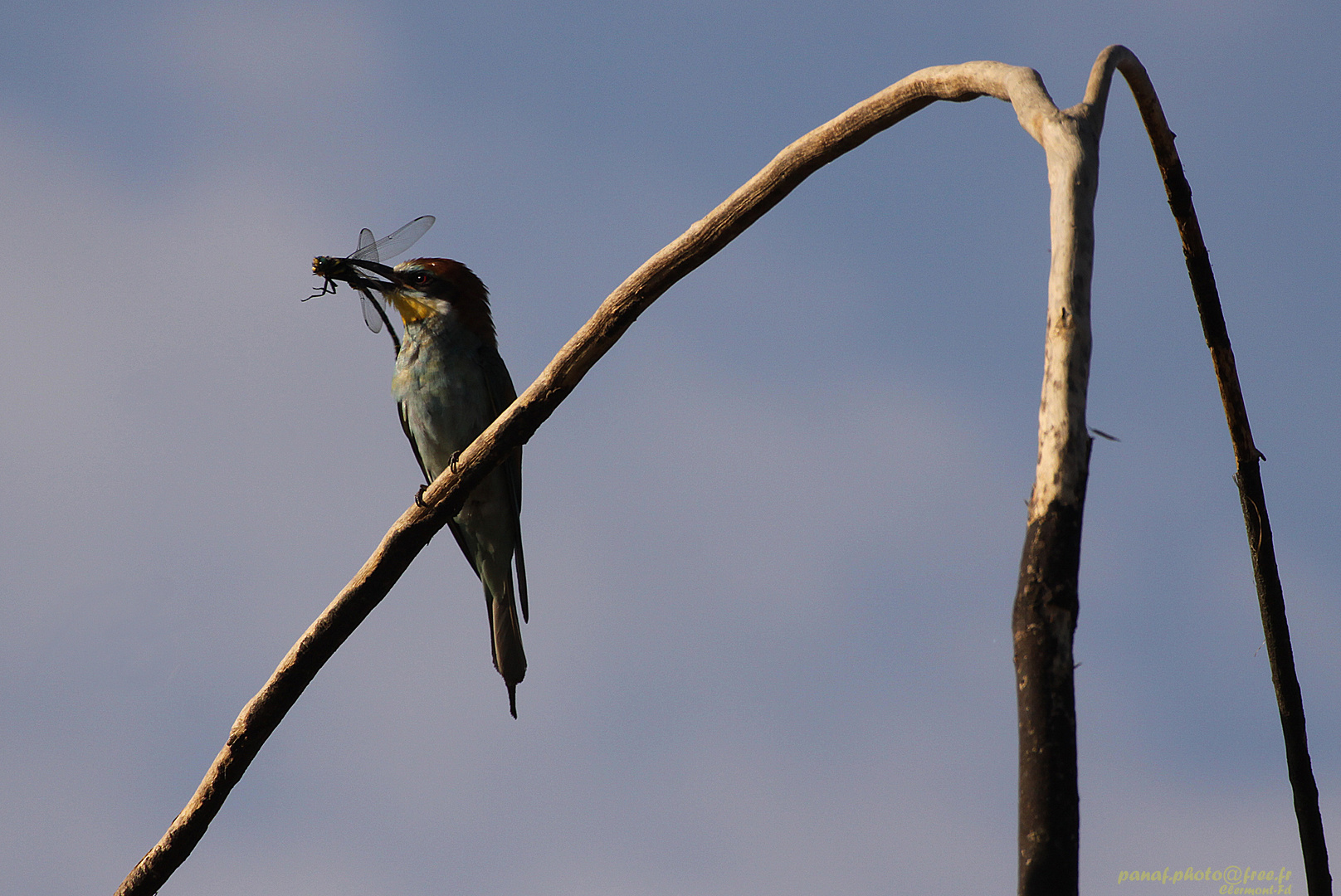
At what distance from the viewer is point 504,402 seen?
6.85 meters

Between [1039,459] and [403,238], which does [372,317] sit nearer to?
[403,238]

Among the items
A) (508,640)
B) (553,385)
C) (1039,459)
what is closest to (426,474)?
(508,640)

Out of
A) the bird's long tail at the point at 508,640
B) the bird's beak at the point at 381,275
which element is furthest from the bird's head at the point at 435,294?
the bird's long tail at the point at 508,640

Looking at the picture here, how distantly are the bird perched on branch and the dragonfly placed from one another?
0.04m

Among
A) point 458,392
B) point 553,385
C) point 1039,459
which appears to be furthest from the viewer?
point 458,392

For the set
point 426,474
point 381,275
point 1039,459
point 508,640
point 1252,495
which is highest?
point 381,275

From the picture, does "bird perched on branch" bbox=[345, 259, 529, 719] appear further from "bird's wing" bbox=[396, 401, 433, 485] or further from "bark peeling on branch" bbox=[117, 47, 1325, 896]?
"bark peeling on branch" bbox=[117, 47, 1325, 896]

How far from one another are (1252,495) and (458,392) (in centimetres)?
440

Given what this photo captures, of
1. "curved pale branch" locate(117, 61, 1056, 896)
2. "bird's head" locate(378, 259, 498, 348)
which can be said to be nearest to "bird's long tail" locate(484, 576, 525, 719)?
"bird's head" locate(378, 259, 498, 348)

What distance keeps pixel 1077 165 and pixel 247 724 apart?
3.16 meters

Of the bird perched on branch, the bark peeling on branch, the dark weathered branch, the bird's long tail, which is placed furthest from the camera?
the bird perched on branch

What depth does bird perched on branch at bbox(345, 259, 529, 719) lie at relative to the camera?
666cm

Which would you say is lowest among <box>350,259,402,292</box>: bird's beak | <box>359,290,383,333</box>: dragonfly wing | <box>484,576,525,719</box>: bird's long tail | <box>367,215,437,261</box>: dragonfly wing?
<box>484,576,525,719</box>: bird's long tail

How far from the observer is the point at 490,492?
266 inches
